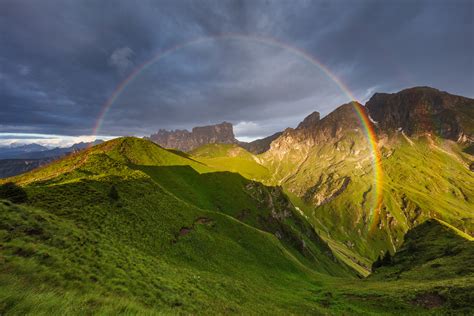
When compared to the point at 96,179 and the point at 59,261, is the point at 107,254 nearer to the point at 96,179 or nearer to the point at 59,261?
the point at 59,261

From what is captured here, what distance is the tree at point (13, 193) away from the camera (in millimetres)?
31938

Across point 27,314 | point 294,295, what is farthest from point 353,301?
point 27,314

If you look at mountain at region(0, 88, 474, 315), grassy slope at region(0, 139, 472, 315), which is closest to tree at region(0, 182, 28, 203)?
mountain at region(0, 88, 474, 315)

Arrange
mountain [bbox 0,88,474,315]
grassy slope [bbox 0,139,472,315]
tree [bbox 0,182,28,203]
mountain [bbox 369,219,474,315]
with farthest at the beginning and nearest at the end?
tree [bbox 0,182,28,203]
mountain [bbox 369,219,474,315]
mountain [bbox 0,88,474,315]
grassy slope [bbox 0,139,472,315]

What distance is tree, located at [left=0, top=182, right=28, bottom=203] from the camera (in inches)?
1257

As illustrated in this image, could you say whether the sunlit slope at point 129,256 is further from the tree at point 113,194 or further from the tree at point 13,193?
the tree at point 13,193

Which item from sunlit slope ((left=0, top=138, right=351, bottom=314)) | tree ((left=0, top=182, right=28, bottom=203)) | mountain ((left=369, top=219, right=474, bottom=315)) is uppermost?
tree ((left=0, top=182, right=28, bottom=203))

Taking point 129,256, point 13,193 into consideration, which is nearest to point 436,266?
point 129,256

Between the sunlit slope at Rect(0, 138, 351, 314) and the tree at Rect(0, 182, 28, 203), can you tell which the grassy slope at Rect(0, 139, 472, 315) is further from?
the tree at Rect(0, 182, 28, 203)

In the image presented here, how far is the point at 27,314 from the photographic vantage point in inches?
302

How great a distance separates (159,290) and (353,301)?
3019 cm

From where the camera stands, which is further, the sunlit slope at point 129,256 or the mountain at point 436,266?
the mountain at point 436,266

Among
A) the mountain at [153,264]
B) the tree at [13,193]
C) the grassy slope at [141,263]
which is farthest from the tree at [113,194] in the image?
the tree at [13,193]

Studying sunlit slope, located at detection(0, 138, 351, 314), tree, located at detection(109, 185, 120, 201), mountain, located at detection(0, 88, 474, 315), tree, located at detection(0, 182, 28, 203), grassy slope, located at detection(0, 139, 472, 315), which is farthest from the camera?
tree, located at detection(109, 185, 120, 201)
